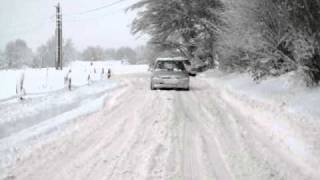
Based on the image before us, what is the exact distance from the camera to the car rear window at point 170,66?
2648 cm

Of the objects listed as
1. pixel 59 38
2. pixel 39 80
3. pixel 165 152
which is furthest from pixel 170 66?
pixel 59 38

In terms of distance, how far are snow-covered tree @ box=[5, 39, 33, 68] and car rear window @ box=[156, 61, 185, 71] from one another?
13173 centimetres

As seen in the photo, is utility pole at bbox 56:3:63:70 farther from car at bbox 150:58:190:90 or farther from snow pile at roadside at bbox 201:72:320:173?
snow pile at roadside at bbox 201:72:320:173

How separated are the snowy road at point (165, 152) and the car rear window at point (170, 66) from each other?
11504mm

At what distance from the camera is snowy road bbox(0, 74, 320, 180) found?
8.23 m

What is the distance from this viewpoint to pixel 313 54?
16188 millimetres

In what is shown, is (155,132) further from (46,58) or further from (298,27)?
(46,58)

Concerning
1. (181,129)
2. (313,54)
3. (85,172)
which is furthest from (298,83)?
(85,172)

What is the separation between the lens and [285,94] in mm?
17172

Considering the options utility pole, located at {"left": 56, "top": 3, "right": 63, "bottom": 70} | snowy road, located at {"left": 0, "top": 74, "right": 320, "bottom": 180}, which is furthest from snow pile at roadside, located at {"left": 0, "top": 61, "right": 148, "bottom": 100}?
snowy road, located at {"left": 0, "top": 74, "right": 320, "bottom": 180}

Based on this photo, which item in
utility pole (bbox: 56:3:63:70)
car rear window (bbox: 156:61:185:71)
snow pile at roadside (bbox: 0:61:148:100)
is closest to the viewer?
car rear window (bbox: 156:61:185:71)

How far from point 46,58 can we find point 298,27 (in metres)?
137

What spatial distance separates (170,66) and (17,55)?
473 ft

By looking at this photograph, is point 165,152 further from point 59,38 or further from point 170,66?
point 59,38
